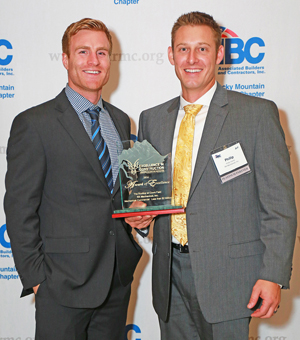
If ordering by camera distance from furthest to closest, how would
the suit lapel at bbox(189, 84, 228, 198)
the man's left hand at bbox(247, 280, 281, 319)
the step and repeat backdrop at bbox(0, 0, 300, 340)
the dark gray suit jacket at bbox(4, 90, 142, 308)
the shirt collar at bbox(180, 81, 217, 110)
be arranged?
the step and repeat backdrop at bbox(0, 0, 300, 340)
the shirt collar at bbox(180, 81, 217, 110)
the dark gray suit jacket at bbox(4, 90, 142, 308)
the suit lapel at bbox(189, 84, 228, 198)
the man's left hand at bbox(247, 280, 281, 319)

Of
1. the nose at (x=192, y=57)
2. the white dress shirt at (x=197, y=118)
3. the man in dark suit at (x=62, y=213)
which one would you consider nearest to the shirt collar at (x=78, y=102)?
the man in dark suit at (x=62, y=213)

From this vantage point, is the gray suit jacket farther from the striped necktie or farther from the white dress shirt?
the striped necktie

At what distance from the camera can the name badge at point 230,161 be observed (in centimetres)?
180

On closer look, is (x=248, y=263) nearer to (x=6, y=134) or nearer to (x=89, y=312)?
(x=89, y=312)

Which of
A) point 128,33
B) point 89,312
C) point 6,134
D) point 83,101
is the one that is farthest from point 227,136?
point 6,134

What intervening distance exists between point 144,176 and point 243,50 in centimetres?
176

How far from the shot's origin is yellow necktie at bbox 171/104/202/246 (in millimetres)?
1902

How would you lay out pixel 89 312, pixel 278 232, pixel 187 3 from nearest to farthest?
1. pixel 278 232
2. pixel 89 312
3. pixel 187 3

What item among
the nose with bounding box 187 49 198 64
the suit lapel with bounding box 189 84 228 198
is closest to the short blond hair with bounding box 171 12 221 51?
the nose with bounding box 187 49 198 64

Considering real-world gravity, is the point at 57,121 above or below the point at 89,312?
above

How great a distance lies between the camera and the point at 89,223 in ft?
6.50

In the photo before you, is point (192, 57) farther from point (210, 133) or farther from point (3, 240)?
point (3, 240)

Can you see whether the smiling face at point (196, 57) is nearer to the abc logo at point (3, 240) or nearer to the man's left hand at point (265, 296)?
the man's left hand at point (265, 296)

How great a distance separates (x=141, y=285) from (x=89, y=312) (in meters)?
1.19
